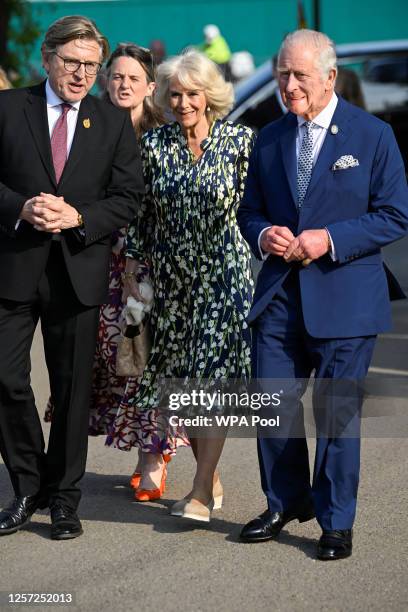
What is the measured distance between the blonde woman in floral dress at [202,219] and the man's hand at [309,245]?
66 cm

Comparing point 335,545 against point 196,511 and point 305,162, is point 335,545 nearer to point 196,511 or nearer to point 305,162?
point 196,511

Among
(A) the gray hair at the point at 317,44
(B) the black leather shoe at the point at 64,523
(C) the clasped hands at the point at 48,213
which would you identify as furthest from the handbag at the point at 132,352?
(A) the gray hair at the point at 317,44

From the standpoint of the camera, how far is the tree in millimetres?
16078

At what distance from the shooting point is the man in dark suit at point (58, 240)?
16.8 ft

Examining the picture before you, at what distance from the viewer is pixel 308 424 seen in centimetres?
717

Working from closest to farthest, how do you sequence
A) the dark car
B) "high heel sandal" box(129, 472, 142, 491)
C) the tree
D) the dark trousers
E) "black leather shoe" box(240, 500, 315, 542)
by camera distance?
"black leather shoe" box(240, 500, 315, 542) → the dark trousers → "high heel sandal" box(129, 472, 142, 491) → the dark car → the tree

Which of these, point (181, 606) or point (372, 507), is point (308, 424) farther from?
point (181, 606)

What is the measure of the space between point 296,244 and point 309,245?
0.18ft

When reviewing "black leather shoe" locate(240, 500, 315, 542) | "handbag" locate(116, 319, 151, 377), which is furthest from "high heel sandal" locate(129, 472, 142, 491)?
"black leather shoe" locate(240, 500, 315, 542)

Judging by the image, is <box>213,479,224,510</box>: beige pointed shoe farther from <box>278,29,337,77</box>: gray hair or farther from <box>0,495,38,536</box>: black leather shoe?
<box>278,29,337,77</box>: gray hair

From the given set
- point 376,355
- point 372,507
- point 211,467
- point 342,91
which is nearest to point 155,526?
point 211,467

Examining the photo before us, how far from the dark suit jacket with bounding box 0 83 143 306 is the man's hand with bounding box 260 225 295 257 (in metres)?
0.65

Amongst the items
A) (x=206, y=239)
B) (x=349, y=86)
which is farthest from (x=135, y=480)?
(x=349, y=86)

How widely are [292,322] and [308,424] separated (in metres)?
2.24
